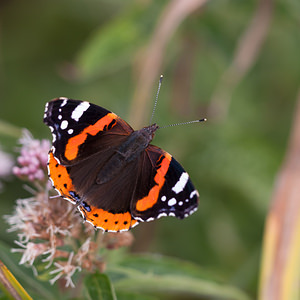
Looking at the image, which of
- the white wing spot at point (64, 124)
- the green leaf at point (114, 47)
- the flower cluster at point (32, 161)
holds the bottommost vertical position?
the flower cluster at point (32, 161)

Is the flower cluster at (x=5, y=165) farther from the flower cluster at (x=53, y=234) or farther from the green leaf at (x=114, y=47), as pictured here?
the green leaf at (x=114, y=47)

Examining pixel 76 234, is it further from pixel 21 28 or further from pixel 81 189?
pixel 21 28

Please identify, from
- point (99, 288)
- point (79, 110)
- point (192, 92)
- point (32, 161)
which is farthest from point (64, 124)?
point (192, 92)

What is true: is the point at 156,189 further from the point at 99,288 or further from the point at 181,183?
the point at 99,288

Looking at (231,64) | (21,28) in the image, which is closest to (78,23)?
(21,28)

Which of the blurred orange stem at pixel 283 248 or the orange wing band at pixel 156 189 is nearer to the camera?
the orange wing band at pixel 156 189

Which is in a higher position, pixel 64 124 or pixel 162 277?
pixel 64 124

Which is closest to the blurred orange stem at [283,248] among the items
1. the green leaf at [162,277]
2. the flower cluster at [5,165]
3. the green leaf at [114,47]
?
the green leaf at [162,277]

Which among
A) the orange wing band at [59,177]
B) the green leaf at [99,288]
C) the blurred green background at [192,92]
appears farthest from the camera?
the blurred green background at [192,92]
